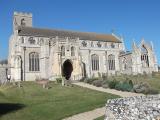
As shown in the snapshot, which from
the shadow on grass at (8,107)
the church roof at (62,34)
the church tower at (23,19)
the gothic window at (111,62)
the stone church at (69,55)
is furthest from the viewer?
the church tower at (23,19)

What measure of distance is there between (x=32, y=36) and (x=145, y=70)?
93.6ft

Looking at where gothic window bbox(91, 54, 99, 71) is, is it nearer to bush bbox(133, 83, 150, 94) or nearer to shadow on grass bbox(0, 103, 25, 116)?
bush bbox(133, 83, 150, 94)

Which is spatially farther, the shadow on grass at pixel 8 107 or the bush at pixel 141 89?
the bush at pixel 141 89

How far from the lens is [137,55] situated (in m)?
73.3

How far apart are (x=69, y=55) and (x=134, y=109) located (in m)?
52.2

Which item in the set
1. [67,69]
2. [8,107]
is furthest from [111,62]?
[8,107]

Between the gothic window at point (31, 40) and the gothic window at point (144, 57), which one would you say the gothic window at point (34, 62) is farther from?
the gothic window at point (144, 57)

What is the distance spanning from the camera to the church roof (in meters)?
68.2

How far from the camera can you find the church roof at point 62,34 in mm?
68250

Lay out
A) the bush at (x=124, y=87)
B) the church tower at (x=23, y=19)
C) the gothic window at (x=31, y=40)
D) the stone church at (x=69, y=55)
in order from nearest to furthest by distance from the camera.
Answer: the bush at (x=124, y=87) < the stone church at (x=69, y=55) < the gothic window at (x=31, y=40) < the church tower at (x=23, y=19)

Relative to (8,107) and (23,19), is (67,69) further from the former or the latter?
(8,107)

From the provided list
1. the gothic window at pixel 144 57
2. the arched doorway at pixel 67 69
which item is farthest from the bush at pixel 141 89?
the gothic window at pixel 144 57

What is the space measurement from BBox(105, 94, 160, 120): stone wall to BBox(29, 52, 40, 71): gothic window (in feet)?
170

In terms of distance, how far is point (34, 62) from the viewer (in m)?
66.1
